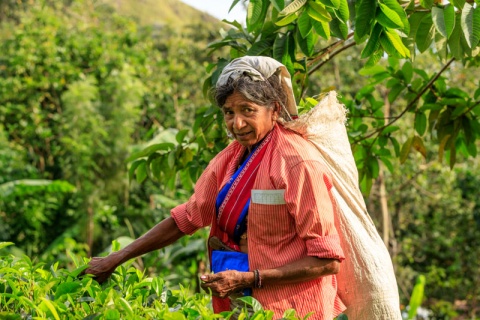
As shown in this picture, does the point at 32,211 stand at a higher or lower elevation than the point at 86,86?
lower

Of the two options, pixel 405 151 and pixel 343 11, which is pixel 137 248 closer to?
pixel 343 11

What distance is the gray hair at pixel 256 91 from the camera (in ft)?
7.00

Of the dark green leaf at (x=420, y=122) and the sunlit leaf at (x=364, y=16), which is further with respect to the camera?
the dark green leaf at (x=420, y=122)

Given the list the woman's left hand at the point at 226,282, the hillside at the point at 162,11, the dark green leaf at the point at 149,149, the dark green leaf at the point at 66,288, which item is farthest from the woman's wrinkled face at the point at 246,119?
the hillside at the point at 162,11

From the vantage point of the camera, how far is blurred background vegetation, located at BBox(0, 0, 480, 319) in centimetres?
1040

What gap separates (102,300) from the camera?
1648 mm

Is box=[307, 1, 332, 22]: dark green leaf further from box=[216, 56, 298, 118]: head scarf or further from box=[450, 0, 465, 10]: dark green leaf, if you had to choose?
box=[450, 0, 465, 10]: dark green leaf

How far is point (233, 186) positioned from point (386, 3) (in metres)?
0.77

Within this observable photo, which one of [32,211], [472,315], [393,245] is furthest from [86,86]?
[472,315]

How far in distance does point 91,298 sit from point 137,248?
2.12 ft

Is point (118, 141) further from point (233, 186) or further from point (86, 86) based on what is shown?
point (233, 186)

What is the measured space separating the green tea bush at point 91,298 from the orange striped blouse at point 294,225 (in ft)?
0.92

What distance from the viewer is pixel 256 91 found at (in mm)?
2145

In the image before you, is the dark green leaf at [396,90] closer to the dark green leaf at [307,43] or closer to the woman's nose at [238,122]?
the dark green leaf at [307,43]
